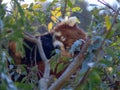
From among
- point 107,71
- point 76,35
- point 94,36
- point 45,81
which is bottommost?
point 76,35

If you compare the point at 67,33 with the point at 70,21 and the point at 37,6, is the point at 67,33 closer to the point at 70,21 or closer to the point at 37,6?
the point at 70,21

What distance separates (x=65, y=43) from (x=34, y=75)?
797 millimetres

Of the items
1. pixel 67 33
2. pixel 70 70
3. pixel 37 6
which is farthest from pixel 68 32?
pixel 70 70

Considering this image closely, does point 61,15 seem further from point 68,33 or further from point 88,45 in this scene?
point 88,45

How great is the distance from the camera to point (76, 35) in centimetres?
248

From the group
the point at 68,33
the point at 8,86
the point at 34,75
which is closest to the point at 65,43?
the point at 68,33

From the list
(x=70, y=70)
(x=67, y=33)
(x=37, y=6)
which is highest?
(x=70, y=70)

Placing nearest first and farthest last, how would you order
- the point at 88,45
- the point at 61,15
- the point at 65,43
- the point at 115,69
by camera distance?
the point at 88,45, the point at 115,69, the point at 65,43, the point at 61,15

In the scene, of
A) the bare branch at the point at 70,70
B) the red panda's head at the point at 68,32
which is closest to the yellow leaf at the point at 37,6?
the red panda's head at the point at 68,32

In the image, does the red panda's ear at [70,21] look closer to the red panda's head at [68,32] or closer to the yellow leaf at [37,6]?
the red panda's head at [68,32]

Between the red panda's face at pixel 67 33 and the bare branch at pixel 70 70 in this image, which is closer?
the bare branch at pixel 70 70

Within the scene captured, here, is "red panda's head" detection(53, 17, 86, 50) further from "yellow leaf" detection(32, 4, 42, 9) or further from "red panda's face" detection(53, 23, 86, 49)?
"yellow leaf" detection(32, 4, 42, 9)

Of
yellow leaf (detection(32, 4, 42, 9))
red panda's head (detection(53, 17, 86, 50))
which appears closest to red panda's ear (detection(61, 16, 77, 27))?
red panda's head (detection(53, 17, 86, 50))

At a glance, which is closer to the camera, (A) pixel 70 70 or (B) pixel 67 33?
(A) pixel 70 70
